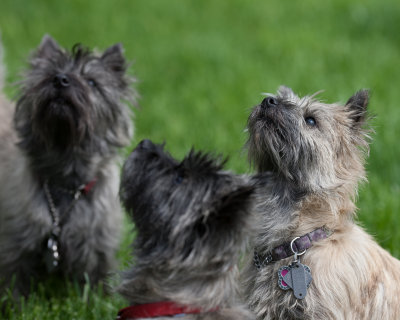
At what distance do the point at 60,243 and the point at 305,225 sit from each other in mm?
2190

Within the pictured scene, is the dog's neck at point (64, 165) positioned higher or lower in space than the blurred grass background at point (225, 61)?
lower

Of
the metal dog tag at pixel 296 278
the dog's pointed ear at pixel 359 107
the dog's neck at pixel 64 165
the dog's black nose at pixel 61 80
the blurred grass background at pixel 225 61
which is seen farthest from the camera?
the blurred grass background at pixel 225 61

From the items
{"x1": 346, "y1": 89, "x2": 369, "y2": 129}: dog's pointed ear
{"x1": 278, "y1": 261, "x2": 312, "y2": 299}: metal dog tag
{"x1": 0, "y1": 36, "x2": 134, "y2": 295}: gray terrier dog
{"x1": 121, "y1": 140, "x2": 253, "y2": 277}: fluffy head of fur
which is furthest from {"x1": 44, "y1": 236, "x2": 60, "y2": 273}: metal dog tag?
{"x1": 346, "y1": 89, "x2": 369, "y2": 129}: dog's pointed ear

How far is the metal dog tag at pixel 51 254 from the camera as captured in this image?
5016 millimetres

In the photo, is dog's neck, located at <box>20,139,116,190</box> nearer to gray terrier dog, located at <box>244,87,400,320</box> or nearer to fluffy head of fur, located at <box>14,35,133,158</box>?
fluffy head of fur, located at <box>14,35,133,158</box>

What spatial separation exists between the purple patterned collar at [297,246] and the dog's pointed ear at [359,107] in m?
0.66

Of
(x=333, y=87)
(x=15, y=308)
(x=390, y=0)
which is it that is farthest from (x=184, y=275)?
(x=390, y=0)

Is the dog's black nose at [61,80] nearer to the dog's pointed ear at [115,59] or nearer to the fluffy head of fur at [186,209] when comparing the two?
the dog's pointed ear at [115,59]

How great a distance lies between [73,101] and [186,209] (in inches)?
77.0

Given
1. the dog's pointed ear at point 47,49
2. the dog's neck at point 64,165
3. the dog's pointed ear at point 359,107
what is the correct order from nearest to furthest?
the dog's pointed ear at point 359,107 → the dog's neck at point 64,165 → the dog's pointed ear at point 47,49

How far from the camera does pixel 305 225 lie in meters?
3.74

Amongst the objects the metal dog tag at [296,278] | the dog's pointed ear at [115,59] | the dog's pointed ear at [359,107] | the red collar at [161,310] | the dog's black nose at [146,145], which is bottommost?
the red collar at [161,310]

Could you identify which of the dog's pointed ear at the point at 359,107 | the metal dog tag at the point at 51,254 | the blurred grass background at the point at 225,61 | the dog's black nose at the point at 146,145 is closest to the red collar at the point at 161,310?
the dog's black nose at the point at 146,145

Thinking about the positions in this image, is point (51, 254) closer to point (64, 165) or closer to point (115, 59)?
point (64, 165)
